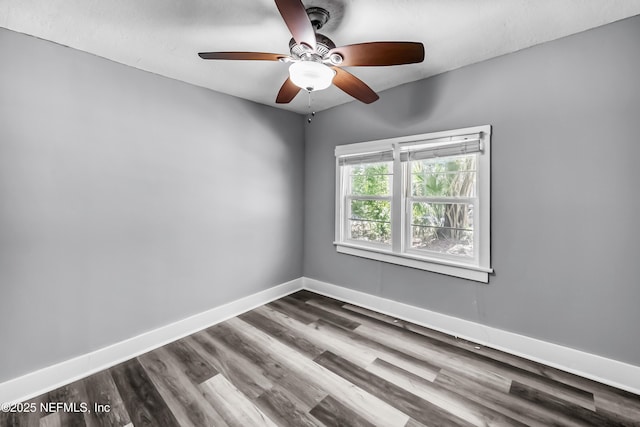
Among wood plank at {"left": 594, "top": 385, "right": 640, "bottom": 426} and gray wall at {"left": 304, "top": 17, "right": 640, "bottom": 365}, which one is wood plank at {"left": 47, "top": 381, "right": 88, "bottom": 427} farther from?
wood plank at {"left": 594, "top": 385, "right": 640, "bottom": 426}

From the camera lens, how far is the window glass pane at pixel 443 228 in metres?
2.53

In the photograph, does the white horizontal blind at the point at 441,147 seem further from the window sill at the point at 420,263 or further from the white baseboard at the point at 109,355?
the white baseboard at the point at 109,355

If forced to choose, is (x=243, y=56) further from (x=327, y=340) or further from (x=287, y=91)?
(x=327, y=340)

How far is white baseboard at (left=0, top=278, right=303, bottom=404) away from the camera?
70.1 inches

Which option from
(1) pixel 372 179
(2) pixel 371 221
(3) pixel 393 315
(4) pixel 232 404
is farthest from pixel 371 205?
(4) pixel 232 404

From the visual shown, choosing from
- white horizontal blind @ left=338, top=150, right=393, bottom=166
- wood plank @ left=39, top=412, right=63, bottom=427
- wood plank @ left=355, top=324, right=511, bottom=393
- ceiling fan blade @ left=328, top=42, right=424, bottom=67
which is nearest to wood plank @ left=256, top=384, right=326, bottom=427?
wood plank @ left=355, top=324, right=511, bottom=393

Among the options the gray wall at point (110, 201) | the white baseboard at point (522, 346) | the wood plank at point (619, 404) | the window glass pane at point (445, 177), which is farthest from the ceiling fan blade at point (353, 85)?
the wood plank at point (619, 404)

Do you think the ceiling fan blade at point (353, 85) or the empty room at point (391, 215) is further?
the ceiling fan blade at point (353, 85)

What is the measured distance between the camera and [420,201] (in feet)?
9.11

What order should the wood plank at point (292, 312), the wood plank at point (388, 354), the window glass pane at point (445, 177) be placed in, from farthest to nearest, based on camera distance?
the wood plank at point (292, 312), the window glass pane at point (445, 177), the wood plank at point (388, 354)

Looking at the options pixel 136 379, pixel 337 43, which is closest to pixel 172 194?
pixel 136 379

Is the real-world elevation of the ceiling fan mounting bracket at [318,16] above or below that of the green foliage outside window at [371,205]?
above

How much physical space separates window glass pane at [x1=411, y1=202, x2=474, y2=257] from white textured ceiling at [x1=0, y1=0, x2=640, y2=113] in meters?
1.35

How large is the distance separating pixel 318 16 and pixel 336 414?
2.49 metres
